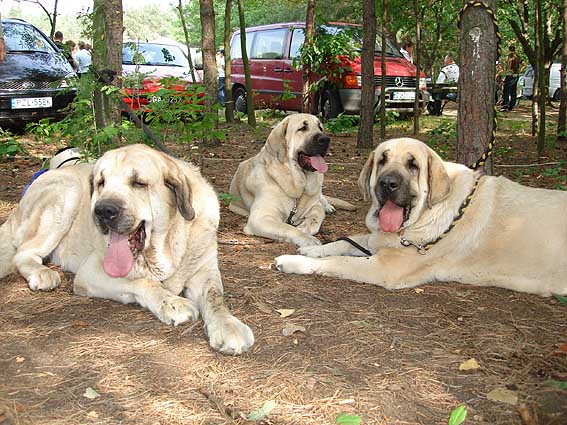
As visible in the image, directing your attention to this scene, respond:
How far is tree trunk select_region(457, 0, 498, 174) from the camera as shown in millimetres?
5168

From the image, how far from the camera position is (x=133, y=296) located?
11.6 feet

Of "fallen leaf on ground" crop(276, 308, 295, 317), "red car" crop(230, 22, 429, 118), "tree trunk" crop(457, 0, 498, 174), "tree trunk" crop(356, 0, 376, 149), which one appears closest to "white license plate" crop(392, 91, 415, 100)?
"red car" crop(230, 22, 429, 118)

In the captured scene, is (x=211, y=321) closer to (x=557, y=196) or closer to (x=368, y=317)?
(x=368, y=317)

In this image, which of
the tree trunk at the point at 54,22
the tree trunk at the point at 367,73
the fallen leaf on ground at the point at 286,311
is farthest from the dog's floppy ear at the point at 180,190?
the tree trunk at the point at 54,22

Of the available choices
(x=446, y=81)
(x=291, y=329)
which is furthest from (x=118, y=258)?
(x=446, y=81)

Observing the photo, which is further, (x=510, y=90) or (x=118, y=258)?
(x=510, y=90)

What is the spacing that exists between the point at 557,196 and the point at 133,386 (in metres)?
3.18

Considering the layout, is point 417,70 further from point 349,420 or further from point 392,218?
point 349,420

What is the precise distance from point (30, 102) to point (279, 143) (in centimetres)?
652

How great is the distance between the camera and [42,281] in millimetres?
3809

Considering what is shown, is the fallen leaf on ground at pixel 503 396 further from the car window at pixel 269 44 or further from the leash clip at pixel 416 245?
the car window at pixel 269 44

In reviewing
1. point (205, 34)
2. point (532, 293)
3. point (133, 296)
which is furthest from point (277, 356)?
point (205, 34)

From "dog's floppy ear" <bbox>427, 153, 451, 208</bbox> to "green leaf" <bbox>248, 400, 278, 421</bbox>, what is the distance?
2.09 m

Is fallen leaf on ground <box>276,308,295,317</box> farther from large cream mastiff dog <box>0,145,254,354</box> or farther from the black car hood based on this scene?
the black car hood
